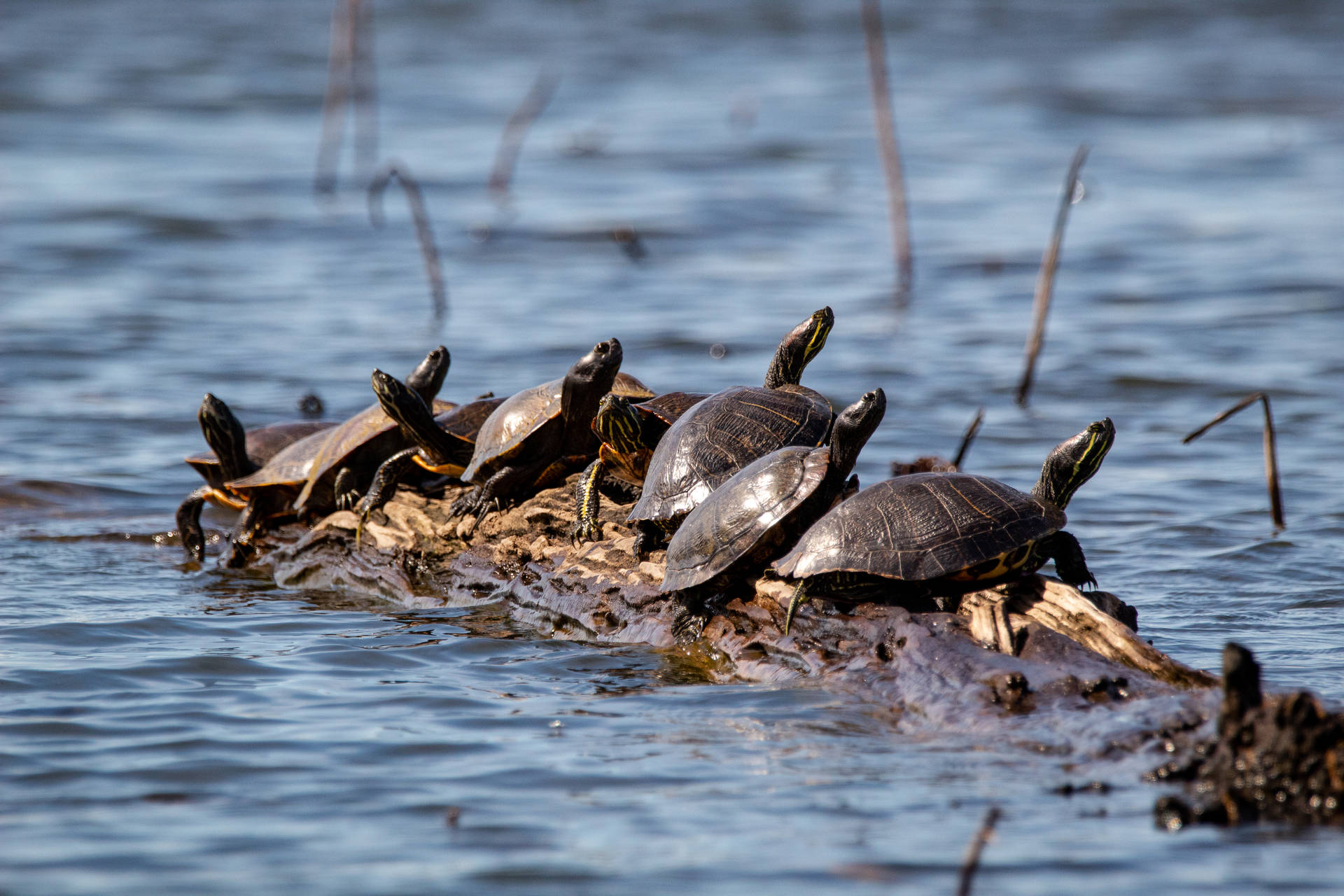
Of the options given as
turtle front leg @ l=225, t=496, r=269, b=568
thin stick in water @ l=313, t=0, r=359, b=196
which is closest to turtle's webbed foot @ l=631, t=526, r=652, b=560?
turtle front leg @ l=225, t=496, r=269, b=568

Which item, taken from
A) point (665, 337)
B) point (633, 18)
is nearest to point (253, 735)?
point (665, 337)

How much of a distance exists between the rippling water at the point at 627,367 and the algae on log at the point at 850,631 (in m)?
0.11

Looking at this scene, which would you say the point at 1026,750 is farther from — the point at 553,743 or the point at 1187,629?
the point at 1187,629

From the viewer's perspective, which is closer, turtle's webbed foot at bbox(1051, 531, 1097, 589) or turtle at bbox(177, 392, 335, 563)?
turtle's webbed foot at bbox(1051, 531, 1097, 589)

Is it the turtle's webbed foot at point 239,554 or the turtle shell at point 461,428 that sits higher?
the turtle shell at point 461,428

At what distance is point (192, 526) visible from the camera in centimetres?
635

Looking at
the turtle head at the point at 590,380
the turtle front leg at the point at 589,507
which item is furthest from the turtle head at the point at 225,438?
the turtle front leg at the point at 589,507

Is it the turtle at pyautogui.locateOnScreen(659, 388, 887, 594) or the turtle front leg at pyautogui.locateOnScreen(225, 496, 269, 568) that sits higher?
the turtle at pyautogui.locateOnScreen(659, 388, 887, 594)

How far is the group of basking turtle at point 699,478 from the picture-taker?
3797 millimetres

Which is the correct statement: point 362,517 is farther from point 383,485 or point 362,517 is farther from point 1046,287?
point 1046,287

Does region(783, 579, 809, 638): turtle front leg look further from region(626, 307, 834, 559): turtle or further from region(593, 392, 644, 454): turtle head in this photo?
region(593, 392, 644, 454): turtle head

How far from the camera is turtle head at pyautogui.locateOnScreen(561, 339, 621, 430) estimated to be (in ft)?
16.0

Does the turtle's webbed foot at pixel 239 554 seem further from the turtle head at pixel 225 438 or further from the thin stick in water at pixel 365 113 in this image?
the thin stick in water at pixel 365 113

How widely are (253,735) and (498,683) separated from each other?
770 millimetres
